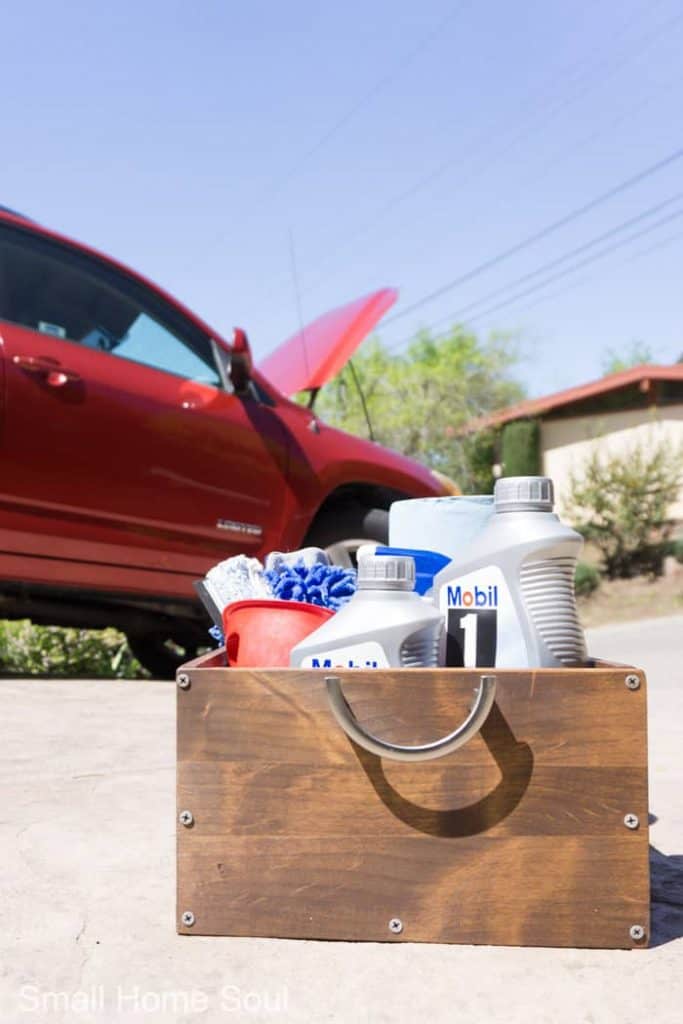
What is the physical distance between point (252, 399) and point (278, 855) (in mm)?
3017

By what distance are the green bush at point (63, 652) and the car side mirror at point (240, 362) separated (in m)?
1.99

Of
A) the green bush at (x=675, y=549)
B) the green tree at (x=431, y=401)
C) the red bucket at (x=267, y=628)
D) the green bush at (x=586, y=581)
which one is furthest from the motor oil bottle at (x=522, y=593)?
the green tree at (x=431, y=401)

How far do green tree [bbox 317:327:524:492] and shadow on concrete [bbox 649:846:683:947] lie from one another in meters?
20.0

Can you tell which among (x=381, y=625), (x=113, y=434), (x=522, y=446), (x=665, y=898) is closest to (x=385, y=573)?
(x=381, y=625)

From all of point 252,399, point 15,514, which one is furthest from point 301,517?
point 15,514

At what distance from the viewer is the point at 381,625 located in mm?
1312

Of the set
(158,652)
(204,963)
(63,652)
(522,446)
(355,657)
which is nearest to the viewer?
(204,963)

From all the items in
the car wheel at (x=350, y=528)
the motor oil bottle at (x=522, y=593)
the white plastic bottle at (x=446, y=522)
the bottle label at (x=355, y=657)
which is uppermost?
the car wheel at (x=350, y=528)

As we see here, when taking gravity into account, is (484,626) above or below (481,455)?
below

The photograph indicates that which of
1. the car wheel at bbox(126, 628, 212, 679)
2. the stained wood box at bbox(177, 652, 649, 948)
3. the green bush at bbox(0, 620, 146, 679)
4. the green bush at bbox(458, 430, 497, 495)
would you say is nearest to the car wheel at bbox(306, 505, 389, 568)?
the car wheel at bbox(126, 628, 212, 679)

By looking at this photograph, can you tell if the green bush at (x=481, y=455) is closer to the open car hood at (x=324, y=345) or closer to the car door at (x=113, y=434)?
the open car hood at (x=324, y=345)

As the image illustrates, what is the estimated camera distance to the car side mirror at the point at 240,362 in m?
3.97

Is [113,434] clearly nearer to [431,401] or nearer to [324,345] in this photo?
[324,345]

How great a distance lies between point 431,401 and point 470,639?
26.7 metres
